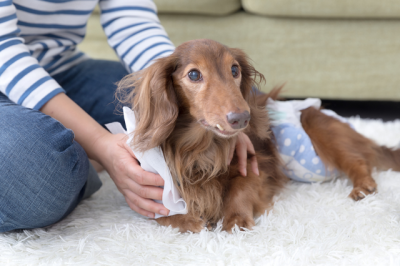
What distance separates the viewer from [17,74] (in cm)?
107

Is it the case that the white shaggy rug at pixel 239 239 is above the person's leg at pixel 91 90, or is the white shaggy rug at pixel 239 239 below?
below

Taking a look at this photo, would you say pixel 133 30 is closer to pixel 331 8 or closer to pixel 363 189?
pixel 363 189

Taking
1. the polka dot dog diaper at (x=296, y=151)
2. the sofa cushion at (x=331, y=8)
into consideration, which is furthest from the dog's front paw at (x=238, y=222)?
the sofa cushion at (x=331, y=8)

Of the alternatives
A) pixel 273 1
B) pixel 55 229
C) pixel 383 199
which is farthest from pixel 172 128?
pixel 273 1

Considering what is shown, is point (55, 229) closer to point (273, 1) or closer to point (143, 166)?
point (143, 166)

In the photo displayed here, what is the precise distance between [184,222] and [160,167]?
18 cm

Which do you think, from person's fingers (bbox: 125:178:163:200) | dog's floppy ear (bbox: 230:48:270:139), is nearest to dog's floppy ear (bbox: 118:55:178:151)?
person's fingers (bbox: 125:178:163:200)

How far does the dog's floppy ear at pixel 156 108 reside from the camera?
94 centimetres

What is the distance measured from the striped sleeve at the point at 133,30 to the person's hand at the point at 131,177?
449 mm

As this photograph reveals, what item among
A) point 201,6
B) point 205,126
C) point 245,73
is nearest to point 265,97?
point 245,73

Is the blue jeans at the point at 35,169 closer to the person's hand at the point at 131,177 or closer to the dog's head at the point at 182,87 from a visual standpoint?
the person's hand at the point at 131,177

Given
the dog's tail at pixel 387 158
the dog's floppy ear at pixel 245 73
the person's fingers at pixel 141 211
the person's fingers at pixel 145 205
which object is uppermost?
the dog's floppy ear at pixel 245 73

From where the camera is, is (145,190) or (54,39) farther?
(54,39)

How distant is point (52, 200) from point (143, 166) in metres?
0.25
